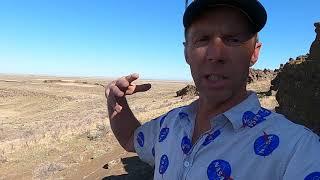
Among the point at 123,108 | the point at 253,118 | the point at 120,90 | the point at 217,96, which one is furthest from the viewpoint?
the point at 123,108

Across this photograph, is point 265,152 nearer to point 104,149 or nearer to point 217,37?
point 217,37

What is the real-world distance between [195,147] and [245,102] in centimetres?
34

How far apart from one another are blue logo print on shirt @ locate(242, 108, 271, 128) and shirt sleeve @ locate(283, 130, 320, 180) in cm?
26

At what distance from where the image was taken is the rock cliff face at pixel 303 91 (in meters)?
11.2

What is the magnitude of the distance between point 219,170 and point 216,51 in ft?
1.89

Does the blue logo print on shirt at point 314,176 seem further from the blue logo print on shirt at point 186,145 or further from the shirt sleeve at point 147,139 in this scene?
the shirt sleeve at point 147,139

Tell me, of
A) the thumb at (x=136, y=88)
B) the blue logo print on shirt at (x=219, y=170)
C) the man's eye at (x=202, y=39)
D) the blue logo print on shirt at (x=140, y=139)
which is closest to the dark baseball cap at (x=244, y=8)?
the man's eye at (x=202, y=39)

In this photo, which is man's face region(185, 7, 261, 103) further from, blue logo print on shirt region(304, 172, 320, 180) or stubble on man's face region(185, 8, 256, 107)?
blue logo print on shirt region(304, 172, 320, 180)

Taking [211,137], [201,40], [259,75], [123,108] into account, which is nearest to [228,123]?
[211,137]

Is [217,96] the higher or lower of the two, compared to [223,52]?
lower

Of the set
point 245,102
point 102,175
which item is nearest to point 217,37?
point 245,102

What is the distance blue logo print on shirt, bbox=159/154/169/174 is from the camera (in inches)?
91.3

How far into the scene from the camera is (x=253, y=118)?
2.06 meters

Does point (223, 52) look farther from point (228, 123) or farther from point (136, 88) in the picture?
point (136, 88)
